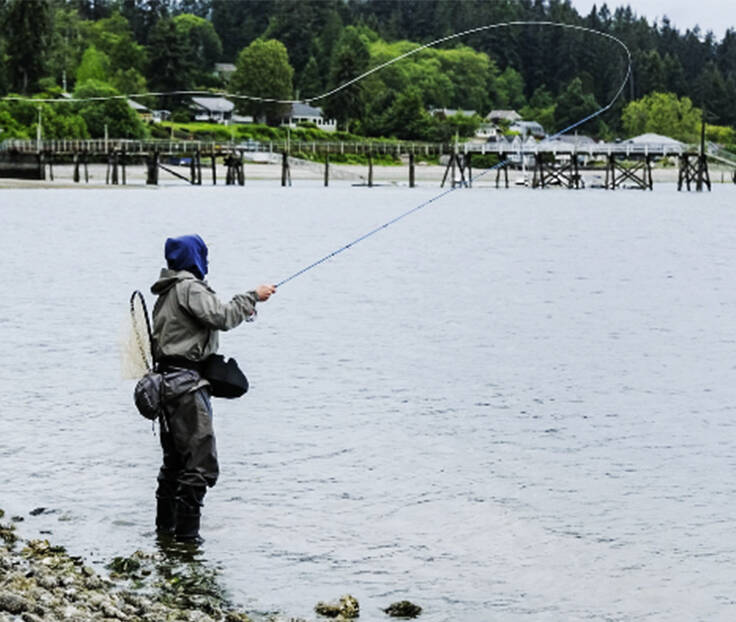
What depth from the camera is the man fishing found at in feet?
31.2

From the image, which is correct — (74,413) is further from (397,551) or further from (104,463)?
(397,551)

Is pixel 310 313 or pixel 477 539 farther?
pixel 310 313

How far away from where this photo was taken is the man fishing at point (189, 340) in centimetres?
952

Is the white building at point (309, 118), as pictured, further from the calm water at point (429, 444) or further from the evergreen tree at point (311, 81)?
the calm water at point (429, 444)

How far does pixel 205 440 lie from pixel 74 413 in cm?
719

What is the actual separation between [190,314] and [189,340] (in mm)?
187

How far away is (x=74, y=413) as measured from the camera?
55.1 ft

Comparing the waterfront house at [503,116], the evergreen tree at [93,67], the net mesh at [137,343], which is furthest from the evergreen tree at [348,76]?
the net mesh at [137,343]

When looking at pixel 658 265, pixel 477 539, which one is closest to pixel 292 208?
pixel 658 265

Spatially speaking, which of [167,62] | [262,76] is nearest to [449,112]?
[262,76]

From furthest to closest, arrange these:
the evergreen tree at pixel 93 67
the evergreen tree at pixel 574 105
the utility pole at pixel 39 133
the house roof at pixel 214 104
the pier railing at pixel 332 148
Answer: the evergreen tree at pixel 574 105 < the house roof at pixel 214 104 < the evergreen tree at pixel 93 67 < the pier railing at pixel 332 148 < the utility pole at pixel 39 133

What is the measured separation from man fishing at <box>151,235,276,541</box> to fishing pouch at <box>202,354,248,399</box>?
0.03m

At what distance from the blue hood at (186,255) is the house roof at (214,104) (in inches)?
5757

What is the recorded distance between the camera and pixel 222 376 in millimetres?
9789
